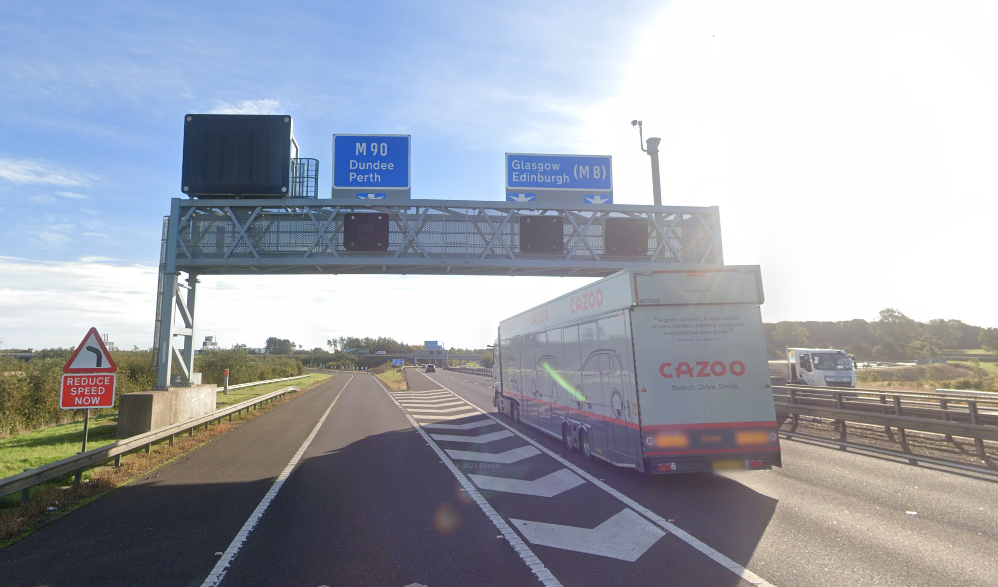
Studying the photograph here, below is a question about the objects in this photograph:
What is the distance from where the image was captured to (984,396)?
12.5m

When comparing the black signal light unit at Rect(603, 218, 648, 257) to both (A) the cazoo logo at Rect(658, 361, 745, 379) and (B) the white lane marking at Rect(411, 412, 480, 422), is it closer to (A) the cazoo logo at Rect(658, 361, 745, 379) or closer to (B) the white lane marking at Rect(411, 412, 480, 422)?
(B) the white lane marking at Rect(411, 412, 480, 422)

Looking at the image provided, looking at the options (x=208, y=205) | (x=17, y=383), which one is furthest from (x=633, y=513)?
(x=17, y=383)

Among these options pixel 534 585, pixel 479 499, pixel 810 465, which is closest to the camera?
pixel 534 585

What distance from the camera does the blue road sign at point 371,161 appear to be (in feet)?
54.9

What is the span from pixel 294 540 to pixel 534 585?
10.1 ft

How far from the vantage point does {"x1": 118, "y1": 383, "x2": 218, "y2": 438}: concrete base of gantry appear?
530 inches

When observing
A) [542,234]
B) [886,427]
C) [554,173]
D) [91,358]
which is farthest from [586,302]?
[91,358]

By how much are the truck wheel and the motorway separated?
0.83ft

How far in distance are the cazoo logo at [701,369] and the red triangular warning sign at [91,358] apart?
972 centimetres

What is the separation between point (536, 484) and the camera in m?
9.23

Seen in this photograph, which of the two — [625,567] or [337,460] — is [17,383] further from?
[625,567]

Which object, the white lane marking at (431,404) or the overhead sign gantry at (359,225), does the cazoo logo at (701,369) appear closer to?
the overhead sign gantry at (359,225)

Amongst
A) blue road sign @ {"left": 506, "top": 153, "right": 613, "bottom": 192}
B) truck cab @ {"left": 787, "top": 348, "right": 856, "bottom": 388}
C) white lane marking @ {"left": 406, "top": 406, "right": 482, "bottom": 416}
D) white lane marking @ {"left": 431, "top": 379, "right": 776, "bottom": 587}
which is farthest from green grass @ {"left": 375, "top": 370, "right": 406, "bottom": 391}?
white lane marking @ {"left": 431, "top": 379, "right": 776, "bottom": 587}

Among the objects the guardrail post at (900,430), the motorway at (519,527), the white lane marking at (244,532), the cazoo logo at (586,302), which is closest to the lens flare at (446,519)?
the motorway at (519,527)
